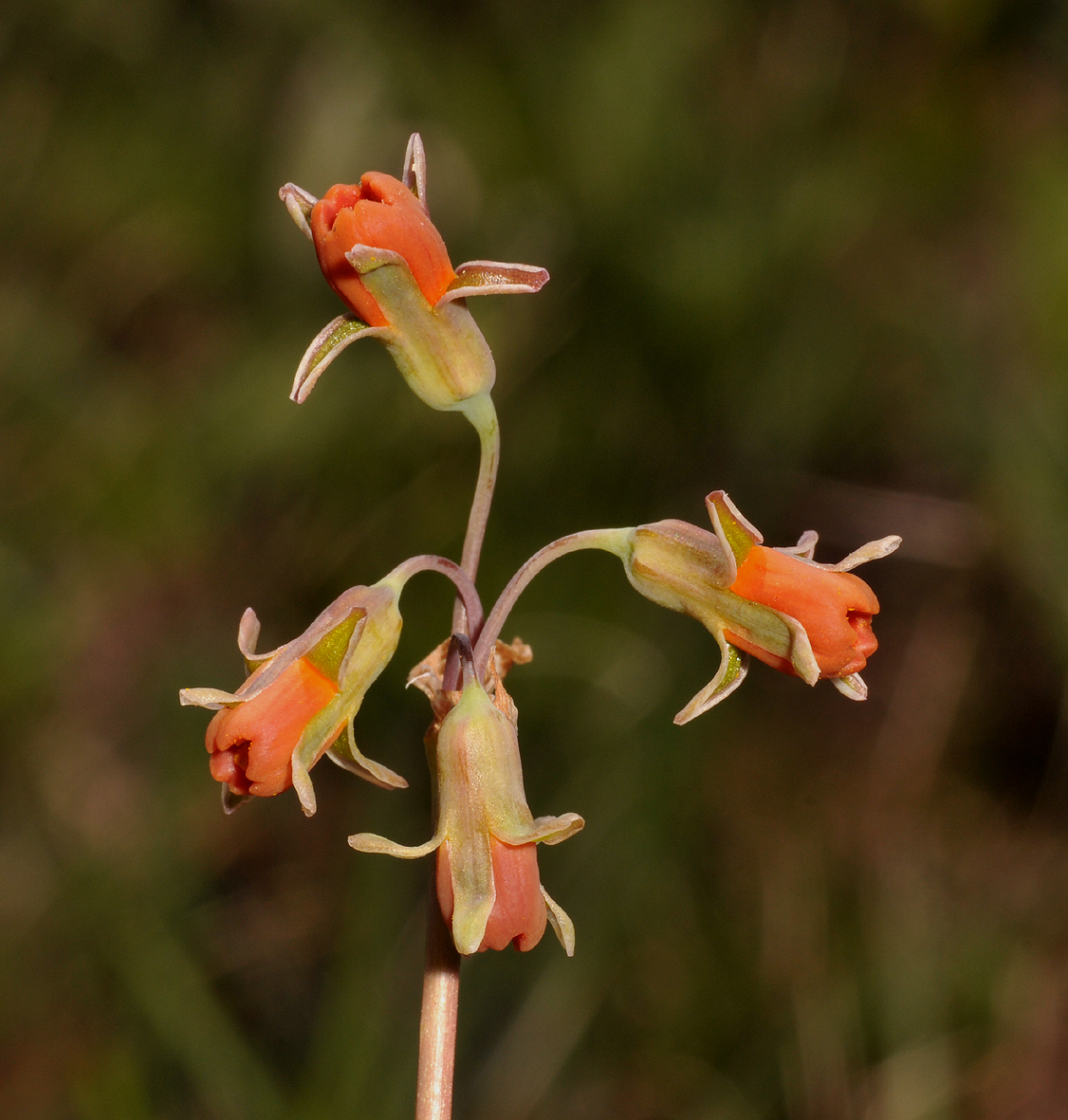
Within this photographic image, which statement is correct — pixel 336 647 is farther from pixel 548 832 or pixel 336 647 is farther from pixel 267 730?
pixel 548 832

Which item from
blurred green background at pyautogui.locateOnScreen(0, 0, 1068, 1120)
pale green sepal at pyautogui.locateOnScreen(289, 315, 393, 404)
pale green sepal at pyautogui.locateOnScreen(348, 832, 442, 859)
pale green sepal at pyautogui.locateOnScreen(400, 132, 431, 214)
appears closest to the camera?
pale green sepal at pyautogui.locateOnScreen(348, 832, 442, 859)

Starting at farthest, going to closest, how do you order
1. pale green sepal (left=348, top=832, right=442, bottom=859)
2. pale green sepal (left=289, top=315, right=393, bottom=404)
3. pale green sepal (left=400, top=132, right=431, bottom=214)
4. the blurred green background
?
the blurred green background
pale green sepal (left=400, top=132, right=431, bottom=214)
pale green sepal (left=289, top=315, right=393, bottom=404)
pale green sepal (left=348, top=832, right=442, bottom=859)

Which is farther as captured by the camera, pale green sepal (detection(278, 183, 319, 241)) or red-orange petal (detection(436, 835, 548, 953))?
pale green sepal (detection(278, 183, 319, 241))

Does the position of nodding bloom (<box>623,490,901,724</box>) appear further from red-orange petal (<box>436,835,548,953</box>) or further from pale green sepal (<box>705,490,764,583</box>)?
red-orange petal (<box>436,835,548,953</box>)

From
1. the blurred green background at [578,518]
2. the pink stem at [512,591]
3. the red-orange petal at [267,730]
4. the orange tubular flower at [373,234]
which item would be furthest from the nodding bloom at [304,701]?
the blurred green background at [578,518]

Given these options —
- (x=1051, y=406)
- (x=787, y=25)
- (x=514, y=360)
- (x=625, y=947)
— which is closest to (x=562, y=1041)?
(x=625, y=947)

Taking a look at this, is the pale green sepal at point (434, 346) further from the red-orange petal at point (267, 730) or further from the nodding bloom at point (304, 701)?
the red-orange petal at point (267, 730)

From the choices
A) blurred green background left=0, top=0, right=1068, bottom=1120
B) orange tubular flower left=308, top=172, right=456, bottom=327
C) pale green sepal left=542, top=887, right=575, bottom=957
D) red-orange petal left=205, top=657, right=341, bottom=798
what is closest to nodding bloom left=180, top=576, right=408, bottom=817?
red-orange petal left=205, top=657, right=341, bottom=798
